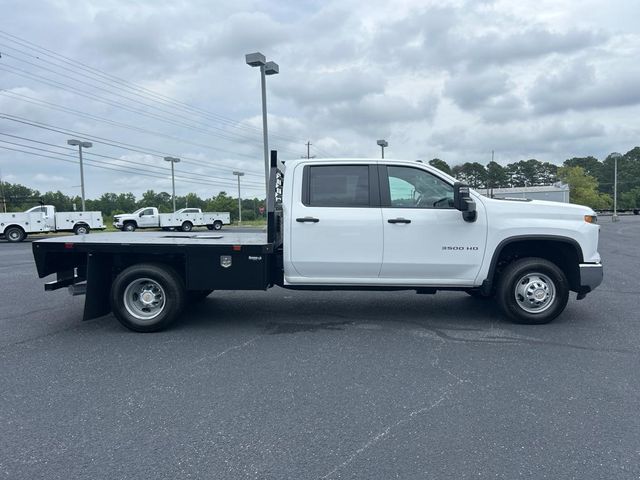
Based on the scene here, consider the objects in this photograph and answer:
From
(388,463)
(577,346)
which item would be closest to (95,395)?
(388,463)

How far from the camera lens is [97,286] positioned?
6062 mm

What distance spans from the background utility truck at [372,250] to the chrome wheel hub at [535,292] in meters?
0.01

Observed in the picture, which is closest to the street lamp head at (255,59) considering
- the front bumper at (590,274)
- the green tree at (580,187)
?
the front bumper at (590,274)

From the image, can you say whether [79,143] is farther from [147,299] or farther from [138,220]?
[147,299]

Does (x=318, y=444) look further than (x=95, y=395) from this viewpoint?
No

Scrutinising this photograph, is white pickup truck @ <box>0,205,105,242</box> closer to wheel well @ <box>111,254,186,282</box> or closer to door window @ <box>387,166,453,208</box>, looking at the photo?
wheel well @ <box>111,254,186,282</box>

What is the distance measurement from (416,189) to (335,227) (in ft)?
3.75

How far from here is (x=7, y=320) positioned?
670 centimetres

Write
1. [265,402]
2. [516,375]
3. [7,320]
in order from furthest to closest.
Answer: [7,320], [516,375], [265,402]

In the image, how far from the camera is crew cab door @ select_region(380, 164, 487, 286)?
5.84m

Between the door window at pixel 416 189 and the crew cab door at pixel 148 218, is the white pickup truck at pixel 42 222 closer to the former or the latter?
the crew cab door at pixel 148 218

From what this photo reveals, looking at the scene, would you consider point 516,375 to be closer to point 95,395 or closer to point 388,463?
point 388,463

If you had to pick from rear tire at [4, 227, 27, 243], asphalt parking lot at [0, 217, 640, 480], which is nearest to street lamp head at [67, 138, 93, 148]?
rear tire at [4, 227, 27, 243]

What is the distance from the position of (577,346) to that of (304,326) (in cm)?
315
